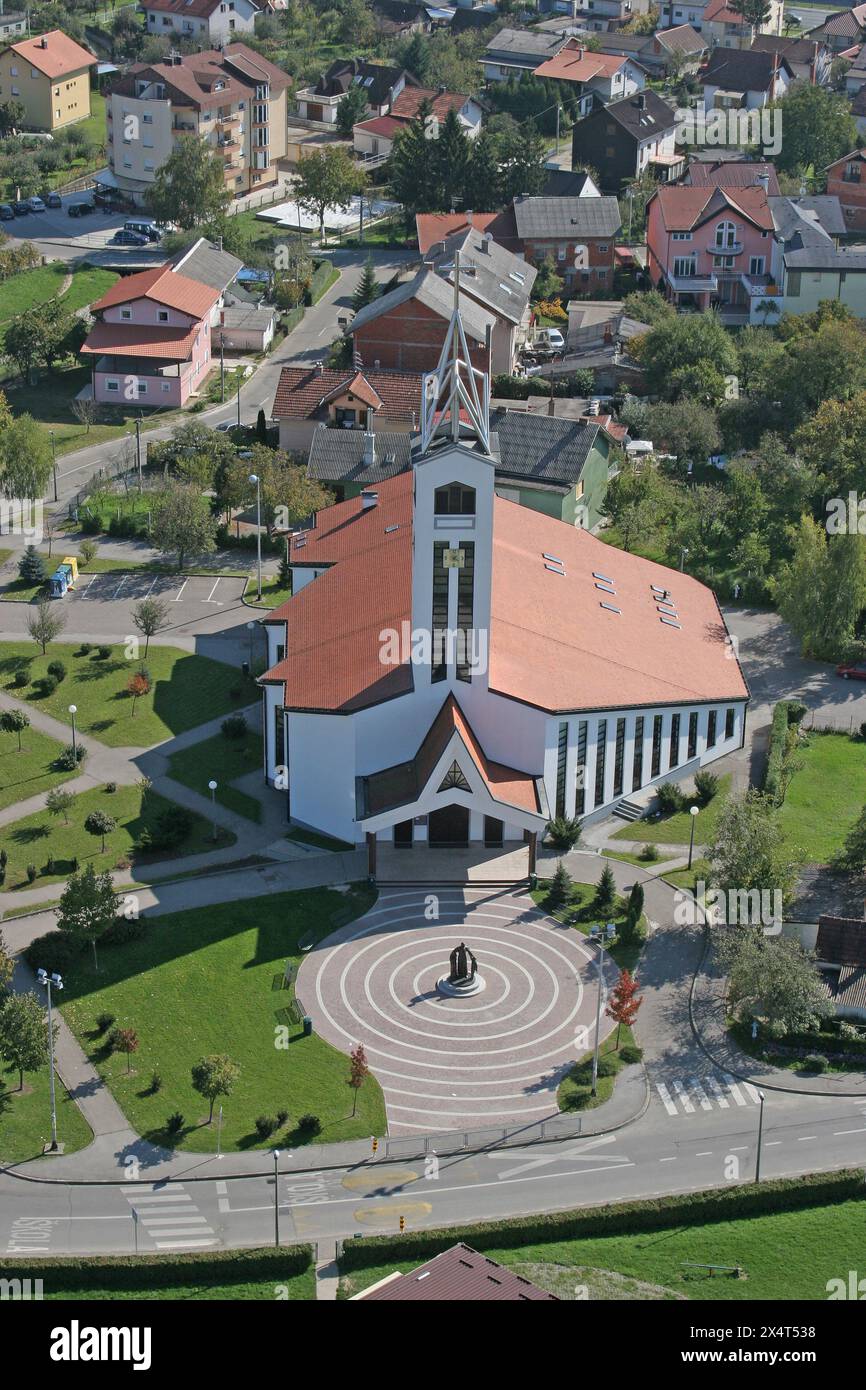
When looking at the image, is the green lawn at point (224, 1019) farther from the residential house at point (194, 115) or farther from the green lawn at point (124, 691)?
the residential house at point (194, 115)

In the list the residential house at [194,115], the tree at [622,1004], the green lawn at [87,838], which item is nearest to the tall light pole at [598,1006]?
the tree at [622,1004]

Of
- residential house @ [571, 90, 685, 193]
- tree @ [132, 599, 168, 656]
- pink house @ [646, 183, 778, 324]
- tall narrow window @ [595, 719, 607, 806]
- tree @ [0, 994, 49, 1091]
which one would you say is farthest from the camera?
residential house @ [571, 90, 685, 193]

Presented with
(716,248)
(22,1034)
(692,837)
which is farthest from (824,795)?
(716,248)

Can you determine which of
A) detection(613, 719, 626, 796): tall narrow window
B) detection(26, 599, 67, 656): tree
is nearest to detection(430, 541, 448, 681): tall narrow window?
detection(613, 719, 626, 796): tall narrow window

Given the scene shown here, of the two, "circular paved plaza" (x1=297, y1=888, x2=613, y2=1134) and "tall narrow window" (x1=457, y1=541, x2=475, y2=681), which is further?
"tall narrow window" (x1=457, y1=541, x2=475, y2=681)

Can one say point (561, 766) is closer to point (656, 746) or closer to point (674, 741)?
point (656, 746)

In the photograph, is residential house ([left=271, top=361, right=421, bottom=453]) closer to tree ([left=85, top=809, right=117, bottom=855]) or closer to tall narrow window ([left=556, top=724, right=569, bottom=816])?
tall narrow window ([left=556, top=724, right=569, bottom=816])

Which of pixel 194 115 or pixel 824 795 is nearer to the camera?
pixel 824 795
